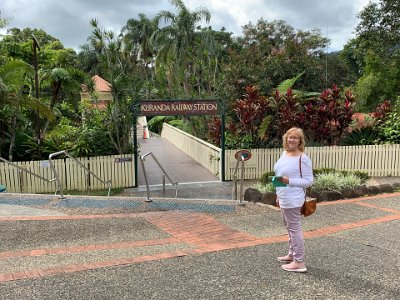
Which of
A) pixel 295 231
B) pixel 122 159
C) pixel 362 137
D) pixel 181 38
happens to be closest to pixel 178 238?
pixel 295 231

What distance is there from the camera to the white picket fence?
36.1ft

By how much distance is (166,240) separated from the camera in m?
5.25

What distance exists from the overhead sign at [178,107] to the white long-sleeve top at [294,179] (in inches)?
327

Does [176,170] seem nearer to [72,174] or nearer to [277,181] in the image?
[72,174]

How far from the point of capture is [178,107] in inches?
484

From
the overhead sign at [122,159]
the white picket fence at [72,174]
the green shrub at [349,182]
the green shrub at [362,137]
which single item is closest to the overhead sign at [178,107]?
the overhead sign at [122,159]

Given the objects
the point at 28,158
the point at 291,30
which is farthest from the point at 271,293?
the point at 291,30

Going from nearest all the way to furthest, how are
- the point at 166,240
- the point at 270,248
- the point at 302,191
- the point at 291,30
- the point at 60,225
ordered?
the point at 302,191, the point at 270,248, the point at 166,240, the point at 60,225, the point at 291,30

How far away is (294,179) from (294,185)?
59mm

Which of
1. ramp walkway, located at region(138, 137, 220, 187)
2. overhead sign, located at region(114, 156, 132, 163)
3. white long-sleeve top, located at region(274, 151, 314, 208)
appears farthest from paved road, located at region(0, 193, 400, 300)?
ramp walkway, located at region(138, 137, 220, 187)

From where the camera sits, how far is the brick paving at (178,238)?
13.8 ft

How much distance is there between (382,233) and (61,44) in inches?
1410

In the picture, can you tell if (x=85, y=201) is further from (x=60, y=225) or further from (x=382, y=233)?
(x=382, y=233)

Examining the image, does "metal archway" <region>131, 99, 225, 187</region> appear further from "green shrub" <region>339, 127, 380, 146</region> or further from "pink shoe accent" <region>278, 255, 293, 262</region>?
"pink shoe accent" <region>278, 255, 293, 262</region>
